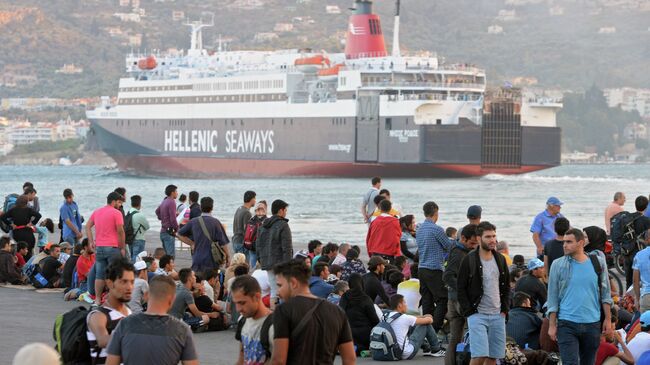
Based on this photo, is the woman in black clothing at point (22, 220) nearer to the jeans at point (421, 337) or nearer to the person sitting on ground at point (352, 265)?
the person sitting on ground at point (352, 265)

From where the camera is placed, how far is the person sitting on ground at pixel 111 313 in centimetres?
700

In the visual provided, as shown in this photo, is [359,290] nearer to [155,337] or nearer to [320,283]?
[320,283]

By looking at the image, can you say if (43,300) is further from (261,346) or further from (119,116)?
(119,116)

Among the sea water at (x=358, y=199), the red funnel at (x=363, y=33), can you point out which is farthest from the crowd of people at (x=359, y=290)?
the red funnel at (x=363, y=33)

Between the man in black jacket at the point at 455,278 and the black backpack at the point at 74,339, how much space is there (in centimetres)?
308

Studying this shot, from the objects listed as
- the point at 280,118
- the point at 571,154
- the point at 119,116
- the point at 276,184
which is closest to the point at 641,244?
the point at 276,184

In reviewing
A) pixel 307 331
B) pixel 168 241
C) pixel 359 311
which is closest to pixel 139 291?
pixel 359 311

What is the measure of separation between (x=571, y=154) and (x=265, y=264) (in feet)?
612

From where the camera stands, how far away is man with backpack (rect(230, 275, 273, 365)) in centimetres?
670

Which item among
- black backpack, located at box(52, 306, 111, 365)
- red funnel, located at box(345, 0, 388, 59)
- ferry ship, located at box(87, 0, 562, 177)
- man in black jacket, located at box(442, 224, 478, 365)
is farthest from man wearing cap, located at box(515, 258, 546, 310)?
red funnel, located at box(345, 0, 388, 59)

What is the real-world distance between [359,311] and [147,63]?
78774 millimetres

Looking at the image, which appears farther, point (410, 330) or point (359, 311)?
point (410, 330)

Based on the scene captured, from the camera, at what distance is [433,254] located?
1141cm

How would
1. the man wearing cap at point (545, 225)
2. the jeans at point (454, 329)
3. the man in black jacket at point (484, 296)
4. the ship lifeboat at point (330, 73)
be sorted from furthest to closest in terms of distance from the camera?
1. the ship lifeboat at point (330, 73)
2. the man wearing cap at point (545, 225)
3. the jeans at point (454, 329)
4. the man in black jacket at point (484, 296)
